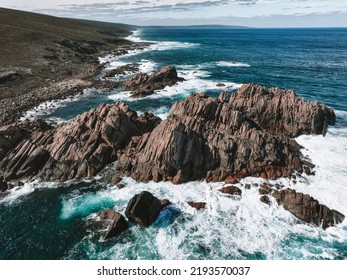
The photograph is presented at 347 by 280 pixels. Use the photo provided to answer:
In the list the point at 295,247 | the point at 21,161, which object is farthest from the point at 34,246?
the point at 295,247

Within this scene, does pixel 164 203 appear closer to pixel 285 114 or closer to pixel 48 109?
pixel 285 114

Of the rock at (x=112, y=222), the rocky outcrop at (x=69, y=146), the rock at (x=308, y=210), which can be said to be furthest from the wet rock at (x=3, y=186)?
the rock at (x=308, y=210)

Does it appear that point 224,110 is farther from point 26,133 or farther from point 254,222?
point 26,133

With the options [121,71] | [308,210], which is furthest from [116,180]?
[121,71]

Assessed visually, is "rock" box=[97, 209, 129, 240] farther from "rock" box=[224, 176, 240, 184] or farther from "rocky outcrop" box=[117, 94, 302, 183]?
"rock" box=[224, 176, 240, 184]

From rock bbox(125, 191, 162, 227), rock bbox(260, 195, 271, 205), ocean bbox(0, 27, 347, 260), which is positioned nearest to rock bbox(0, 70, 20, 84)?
ocean bbox(0, 27, 347, 260)
